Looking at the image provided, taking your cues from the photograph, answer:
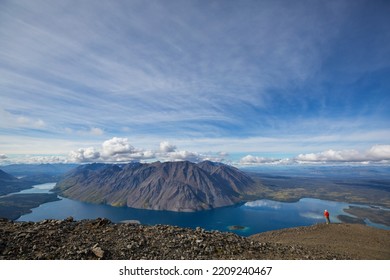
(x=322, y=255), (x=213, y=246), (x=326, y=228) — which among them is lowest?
(x=326, y=228)

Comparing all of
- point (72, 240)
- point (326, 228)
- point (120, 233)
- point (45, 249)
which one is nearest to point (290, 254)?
point (120, 233)

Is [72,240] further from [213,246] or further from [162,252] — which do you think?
[213,246]

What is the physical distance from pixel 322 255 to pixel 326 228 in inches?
460

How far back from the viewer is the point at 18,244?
9.09 m

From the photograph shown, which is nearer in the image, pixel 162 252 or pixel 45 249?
pixel 45 249
